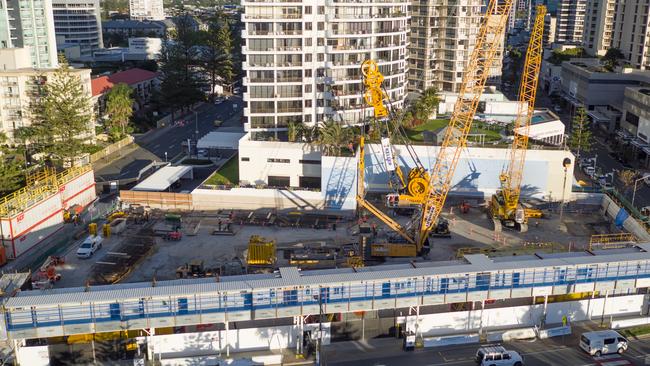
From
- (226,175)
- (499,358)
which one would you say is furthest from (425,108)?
(499,358)

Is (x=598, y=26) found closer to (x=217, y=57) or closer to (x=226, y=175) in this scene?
(x=217, y=57)

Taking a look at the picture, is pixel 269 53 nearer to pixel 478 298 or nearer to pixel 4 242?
pixel 4 242

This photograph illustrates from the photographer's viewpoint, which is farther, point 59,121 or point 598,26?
point 598,26

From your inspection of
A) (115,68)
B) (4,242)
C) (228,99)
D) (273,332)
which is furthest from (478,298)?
(115,68)

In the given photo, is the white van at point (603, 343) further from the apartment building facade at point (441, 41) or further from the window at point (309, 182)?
the apartment building facade at point (441, 41)

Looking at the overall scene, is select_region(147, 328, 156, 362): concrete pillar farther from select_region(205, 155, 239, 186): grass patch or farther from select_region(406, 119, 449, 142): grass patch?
select_region(406, 119, 449, 142): grass patch

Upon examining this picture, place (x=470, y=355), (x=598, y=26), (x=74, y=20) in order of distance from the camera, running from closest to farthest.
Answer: (x=470, y=355), (x=598, y=26), (x=74, y=20)

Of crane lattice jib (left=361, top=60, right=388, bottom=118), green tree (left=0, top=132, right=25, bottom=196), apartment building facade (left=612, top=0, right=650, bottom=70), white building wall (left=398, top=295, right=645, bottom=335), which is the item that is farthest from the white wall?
apartment building facade (left=612, top=0, right=650, bottom=70)
